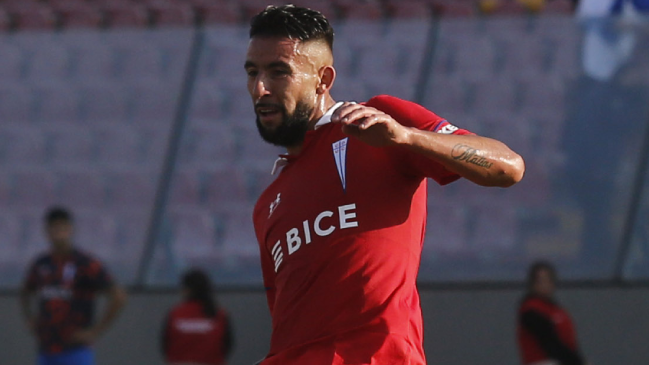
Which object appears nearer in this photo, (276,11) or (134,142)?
(276,11)

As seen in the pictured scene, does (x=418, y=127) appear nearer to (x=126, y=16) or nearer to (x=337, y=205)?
(x=337, y=205)

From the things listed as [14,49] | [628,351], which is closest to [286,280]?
[628,351]

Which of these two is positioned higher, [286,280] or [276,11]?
[276,11]

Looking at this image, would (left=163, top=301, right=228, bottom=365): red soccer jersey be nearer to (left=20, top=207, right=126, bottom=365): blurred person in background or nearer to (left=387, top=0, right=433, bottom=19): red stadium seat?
(left=20, top=207, right=126, bottom=365): blurred person in background

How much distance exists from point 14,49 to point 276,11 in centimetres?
962

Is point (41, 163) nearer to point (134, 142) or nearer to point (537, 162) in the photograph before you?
point (134, 142)

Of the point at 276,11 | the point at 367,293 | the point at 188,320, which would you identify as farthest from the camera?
the point at 188,320

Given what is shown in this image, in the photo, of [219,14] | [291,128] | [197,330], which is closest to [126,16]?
[219,14]

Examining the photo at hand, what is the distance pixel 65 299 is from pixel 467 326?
11.9 feet

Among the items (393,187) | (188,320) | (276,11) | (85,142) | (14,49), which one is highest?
(276,11)

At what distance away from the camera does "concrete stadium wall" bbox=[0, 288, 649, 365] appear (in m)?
9.08

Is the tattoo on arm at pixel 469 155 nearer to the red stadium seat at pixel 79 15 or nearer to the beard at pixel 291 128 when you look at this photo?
the beard at pixel 291 128

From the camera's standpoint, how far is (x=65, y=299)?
8805mm

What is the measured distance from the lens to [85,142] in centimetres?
1138
